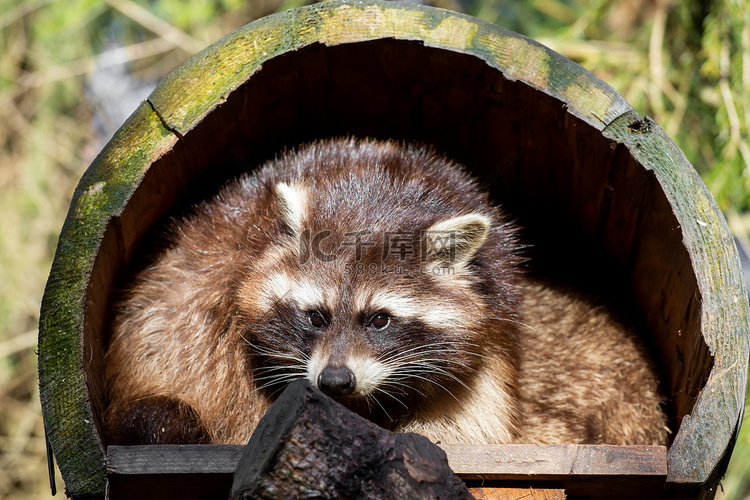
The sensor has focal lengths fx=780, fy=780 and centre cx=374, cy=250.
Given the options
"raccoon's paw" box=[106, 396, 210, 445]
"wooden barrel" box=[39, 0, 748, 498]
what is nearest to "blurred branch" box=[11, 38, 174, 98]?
"wooden barrel" box=[39, 0, 748, 498]

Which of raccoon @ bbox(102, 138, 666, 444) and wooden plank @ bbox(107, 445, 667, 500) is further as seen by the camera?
raccoon @ bbox(102, 138, 666, 444)

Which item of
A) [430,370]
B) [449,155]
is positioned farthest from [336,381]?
[449,155]

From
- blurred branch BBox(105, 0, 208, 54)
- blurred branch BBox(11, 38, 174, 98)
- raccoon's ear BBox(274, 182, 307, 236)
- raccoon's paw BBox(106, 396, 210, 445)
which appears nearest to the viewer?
raccoon's paw BBox(106, 396, 210, 445)

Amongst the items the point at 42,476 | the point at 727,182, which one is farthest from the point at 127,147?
the point at 42,476

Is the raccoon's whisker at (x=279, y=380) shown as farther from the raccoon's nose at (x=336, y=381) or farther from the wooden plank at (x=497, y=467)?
the wooden plank at (x=497, y=467)

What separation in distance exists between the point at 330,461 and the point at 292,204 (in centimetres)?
110

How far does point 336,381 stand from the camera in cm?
235

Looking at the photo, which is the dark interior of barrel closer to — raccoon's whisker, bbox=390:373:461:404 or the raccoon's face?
the raccoon's face

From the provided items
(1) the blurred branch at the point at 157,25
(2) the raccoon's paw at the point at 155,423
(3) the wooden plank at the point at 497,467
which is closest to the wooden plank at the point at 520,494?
(3) the wooden plank at the point at 497,467

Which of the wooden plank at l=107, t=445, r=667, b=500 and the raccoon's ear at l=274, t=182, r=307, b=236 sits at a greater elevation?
the raccoon's ear at l=274, t=182, r=307, b=236

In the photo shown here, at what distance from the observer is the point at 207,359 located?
2660 millimetres

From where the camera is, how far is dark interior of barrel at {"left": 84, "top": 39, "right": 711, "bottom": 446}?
8.13ft

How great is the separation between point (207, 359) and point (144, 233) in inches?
Answer: 19.6

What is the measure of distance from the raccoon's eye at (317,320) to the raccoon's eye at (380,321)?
0.16 meters
